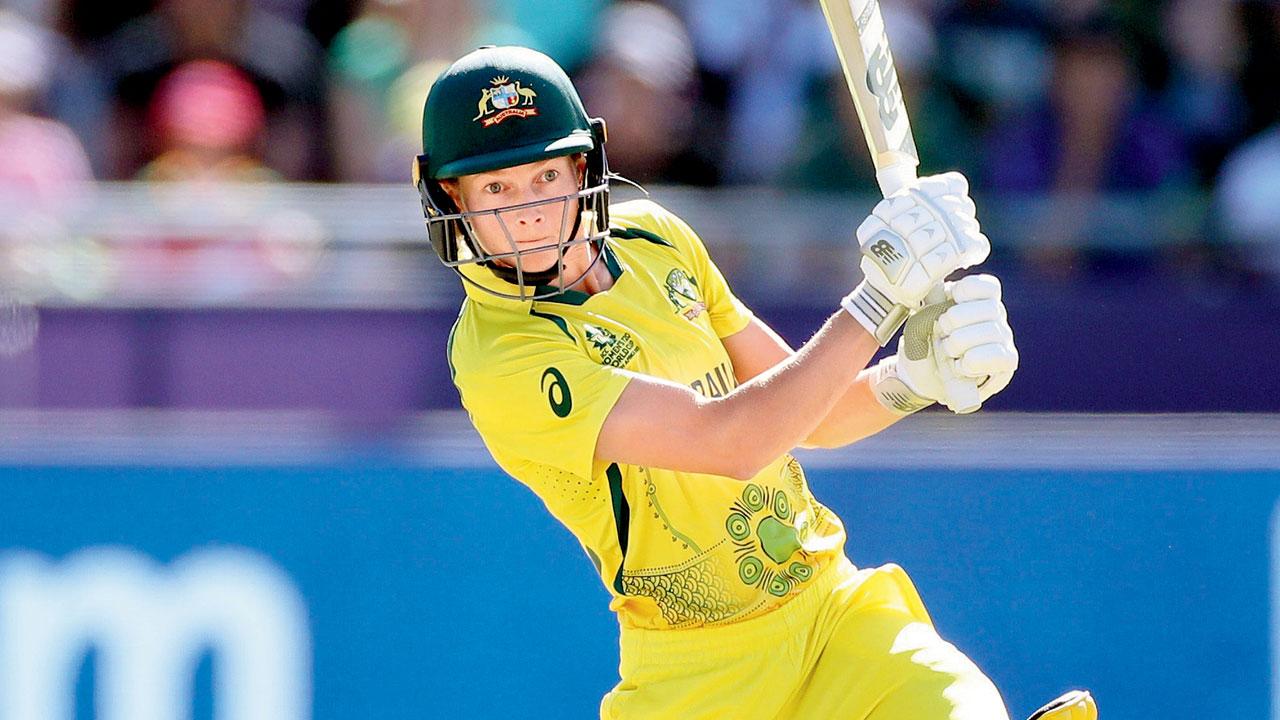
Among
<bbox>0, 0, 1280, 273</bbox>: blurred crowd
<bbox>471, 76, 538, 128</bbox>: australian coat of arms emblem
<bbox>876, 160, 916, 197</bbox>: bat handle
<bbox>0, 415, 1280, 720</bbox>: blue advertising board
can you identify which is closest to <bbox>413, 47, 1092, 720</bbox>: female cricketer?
<bbox>471, 76, 538, 128</bbox>: australian coat of arms emblem

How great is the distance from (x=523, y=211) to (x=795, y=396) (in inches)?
28.8

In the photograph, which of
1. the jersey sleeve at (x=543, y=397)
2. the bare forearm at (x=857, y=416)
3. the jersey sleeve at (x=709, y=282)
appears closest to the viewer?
the jersey sleeve at (x=543, y=397)

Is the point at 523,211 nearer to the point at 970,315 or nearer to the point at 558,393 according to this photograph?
the point at 558,393

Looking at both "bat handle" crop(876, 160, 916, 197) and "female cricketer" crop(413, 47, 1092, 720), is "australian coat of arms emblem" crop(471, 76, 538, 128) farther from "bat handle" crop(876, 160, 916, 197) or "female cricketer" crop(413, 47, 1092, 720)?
"bat handle" crop(876, 160, 916, 197)

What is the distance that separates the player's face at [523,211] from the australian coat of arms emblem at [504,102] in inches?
4.3

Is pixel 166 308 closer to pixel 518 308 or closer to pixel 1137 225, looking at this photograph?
pixel 518 308

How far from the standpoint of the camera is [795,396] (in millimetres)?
3803

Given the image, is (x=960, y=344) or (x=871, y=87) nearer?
(x=960, y=344)

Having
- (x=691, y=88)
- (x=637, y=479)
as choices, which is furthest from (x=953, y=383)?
(x=691, y=88)

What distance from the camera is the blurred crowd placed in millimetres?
6996

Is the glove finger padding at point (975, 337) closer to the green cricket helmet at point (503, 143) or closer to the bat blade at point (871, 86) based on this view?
the bat blade at point (871, 86)

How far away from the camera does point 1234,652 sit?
5832 millimetres

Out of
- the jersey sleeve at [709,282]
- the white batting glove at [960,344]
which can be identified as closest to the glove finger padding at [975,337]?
the white batting glove at [960,344]

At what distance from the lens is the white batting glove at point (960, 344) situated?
3801 millimetres
